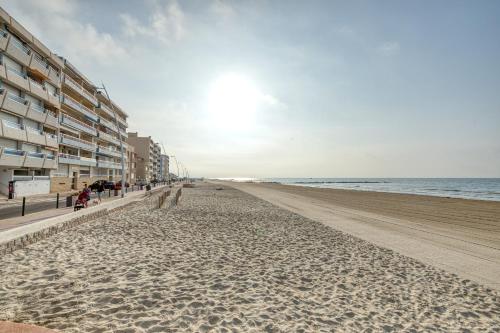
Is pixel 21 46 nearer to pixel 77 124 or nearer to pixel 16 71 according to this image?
pixel 16 71

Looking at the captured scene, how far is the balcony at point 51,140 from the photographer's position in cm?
3262

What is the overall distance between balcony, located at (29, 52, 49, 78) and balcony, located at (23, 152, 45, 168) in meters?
8.59

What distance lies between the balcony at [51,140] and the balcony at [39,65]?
21.5ft

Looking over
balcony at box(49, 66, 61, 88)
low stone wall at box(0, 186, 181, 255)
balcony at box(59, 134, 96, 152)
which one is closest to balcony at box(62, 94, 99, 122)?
balcony at box(49, 66, 61, 88)

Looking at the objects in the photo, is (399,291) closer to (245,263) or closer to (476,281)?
(476,281)

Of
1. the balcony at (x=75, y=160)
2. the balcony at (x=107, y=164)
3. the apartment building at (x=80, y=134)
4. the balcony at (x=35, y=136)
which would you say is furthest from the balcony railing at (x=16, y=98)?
the balcony at (x=107, y=164)

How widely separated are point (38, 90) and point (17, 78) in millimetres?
3829

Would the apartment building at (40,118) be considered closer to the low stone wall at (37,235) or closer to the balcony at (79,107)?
the balcony at (79,107)

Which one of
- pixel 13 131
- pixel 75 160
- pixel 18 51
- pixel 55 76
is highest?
pixel 55 76

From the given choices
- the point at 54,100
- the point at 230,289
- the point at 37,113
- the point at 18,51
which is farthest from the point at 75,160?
the point at 230,289

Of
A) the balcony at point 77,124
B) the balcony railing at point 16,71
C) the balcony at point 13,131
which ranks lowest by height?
the balcony at point 13,131

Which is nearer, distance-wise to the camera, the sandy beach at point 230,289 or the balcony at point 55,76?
the sandy beach at point 230,289

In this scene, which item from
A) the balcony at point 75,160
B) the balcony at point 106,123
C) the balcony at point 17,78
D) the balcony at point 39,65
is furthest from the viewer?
the balcony at point 106,123

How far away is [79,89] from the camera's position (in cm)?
4219
